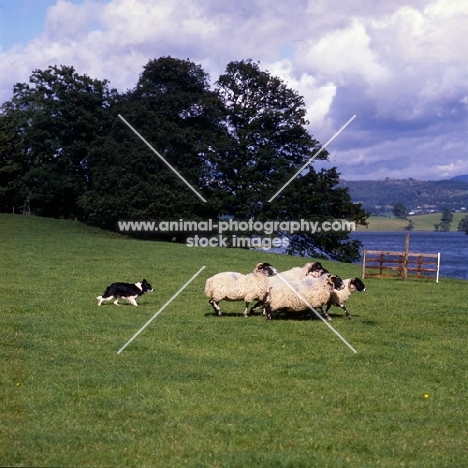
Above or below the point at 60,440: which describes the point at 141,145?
above

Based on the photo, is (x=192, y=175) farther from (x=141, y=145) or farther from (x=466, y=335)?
(x=466, y=335)

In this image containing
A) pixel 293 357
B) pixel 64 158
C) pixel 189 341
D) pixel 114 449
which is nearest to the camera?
pixel 114 449

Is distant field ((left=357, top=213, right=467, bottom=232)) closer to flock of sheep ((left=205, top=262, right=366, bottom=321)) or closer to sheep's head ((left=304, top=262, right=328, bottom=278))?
sheep's head ((left=304, top=262, right=328, bottom=278))

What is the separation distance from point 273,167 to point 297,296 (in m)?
39.1

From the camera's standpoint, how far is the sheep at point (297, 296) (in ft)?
62.9

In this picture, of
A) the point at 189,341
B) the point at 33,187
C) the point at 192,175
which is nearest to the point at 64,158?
the point at 33,187

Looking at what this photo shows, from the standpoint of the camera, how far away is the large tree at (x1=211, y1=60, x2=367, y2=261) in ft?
186

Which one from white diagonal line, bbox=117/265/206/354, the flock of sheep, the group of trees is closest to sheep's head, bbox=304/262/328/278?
the flock of sheep

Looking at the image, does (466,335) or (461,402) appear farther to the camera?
(466,335)

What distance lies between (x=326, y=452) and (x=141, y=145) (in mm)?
51854

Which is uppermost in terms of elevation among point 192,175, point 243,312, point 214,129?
point 214,129

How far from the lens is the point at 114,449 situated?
28.7ft

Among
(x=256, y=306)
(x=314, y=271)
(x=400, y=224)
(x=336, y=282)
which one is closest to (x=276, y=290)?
(x=256, y=306)

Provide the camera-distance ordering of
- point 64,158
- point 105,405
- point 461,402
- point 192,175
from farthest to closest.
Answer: point 64,158 → point 192,175 → point 461,402 → point 105,405
